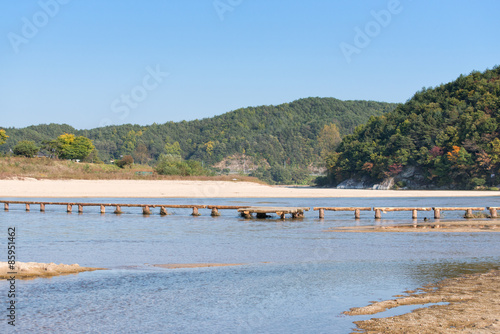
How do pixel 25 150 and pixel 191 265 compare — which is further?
pixel 25 150

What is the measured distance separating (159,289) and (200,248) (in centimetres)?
767

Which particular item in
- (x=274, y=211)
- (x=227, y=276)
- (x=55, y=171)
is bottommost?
(x=227, y=276)

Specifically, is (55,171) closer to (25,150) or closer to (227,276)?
(25,150)

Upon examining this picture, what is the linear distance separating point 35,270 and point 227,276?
5204 mm

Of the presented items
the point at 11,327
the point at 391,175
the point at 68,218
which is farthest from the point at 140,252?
the point at 391,175

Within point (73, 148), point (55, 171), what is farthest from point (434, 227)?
point (73, 148)

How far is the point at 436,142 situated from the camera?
357 feet

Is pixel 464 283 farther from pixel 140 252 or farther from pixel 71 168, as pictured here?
pixel 71 168

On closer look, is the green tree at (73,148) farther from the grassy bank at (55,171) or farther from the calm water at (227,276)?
the calm water at (227,276)

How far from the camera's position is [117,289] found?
13.2 m

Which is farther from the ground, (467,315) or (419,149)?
(419,149)

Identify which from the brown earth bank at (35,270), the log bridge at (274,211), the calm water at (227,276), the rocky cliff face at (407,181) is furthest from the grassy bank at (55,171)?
the brown earth bank at (35,270)

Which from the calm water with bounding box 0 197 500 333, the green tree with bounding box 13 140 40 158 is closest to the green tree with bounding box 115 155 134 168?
the green tree with bounding box 13 140 40 158

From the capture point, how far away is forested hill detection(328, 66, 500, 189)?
98938 millimetres
